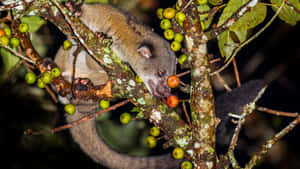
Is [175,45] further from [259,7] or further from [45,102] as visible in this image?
[45,102]

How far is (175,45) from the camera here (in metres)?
2.70

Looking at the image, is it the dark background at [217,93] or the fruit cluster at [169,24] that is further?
the dark background at [217,93]

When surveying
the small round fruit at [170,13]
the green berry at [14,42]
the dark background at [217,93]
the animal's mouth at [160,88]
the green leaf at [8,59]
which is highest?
the small round fruit at [170,13]

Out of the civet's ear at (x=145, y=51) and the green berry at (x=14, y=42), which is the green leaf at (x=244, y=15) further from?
the green berry at (x=14, y=42)

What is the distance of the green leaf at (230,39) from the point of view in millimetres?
2229

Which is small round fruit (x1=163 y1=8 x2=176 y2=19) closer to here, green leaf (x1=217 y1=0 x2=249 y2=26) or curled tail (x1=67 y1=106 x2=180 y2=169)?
green leaf (x1=217 y1=0 x2=249 y2=26)

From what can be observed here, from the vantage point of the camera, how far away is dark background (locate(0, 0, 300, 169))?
4000 mm

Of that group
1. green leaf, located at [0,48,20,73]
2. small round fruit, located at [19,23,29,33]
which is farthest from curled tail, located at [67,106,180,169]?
small round fruit, located at [19,23,29,33]

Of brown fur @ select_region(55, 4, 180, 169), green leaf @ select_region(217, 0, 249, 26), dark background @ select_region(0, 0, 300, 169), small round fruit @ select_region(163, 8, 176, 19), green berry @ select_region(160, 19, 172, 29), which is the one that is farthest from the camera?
dark background @ select_region(0, 0, 300, 169)

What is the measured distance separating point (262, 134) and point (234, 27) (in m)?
3.03

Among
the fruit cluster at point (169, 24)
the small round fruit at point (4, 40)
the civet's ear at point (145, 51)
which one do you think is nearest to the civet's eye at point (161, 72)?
the civet's ear at point (145, 51)

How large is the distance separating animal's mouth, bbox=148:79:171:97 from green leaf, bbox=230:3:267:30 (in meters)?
1.13

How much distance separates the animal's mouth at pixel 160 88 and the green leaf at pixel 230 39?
0.93 meters

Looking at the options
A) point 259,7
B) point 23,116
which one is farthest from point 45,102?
point 259,7
